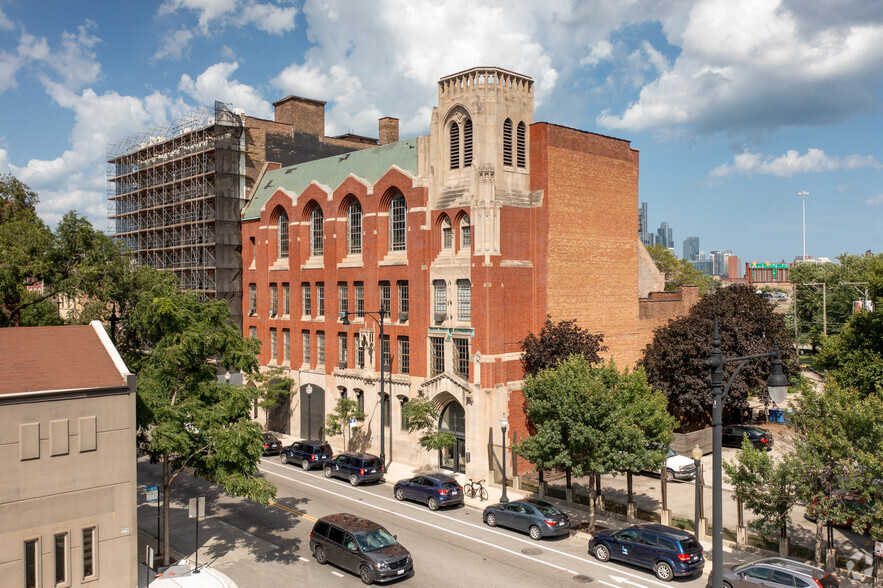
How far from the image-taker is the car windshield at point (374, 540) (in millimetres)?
23016

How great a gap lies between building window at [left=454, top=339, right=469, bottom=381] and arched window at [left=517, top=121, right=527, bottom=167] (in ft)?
35.2

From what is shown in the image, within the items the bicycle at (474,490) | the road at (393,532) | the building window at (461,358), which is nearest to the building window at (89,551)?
the road at (393,532)

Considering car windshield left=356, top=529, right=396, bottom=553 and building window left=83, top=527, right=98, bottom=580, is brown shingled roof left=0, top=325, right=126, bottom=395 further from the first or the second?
car windshield left=356, top=529, right=396, bottom=553

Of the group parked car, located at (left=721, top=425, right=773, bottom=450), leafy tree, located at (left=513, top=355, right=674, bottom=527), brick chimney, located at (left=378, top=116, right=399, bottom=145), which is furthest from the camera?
brick chimney, located at (left=378, top=116, right=399, bottom=145)

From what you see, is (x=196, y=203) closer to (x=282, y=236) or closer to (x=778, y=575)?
(x=282, y=236)

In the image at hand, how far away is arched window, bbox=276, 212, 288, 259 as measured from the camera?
5178 centimetres

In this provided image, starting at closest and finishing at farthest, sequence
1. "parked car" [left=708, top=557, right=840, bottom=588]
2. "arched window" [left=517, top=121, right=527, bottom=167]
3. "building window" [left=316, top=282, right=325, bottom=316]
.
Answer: "parked car" [left=708, top=557, right=840, bottom=588] → "arched window" [left=517, top=121, right=527, bottom=167] → "building window" [left=316, top=282, right=325, bottom=316]

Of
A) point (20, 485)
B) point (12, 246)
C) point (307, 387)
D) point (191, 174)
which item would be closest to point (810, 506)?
point (20, 485)

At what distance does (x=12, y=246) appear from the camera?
33.0m

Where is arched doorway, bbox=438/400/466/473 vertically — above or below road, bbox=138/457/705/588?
above

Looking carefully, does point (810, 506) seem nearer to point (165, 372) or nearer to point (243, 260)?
point (165, 372)

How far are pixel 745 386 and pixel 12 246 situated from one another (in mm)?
39924

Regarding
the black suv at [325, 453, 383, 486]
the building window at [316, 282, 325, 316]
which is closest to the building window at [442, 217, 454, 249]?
the building window at [316, 282, 325, 316]

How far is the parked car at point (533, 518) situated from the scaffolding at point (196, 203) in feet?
112
